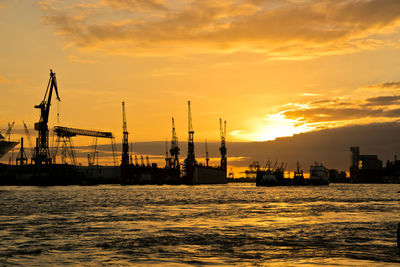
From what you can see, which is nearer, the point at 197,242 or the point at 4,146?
the point at 197,242

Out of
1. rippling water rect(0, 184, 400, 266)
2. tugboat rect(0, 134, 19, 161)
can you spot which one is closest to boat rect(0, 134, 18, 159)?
tugboat rect(0, 134, 19, 161)

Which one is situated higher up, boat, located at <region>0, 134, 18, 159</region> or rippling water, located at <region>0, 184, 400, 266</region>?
boat, located at <region>0, 134, 18, 159</region>

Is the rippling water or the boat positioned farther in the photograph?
the boat

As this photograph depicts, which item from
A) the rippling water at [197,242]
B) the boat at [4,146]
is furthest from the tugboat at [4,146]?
the rippling water at [197,242]

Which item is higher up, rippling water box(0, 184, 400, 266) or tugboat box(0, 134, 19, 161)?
tugboat box(0, 134, 19, 161)

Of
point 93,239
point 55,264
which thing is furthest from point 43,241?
point 55,264

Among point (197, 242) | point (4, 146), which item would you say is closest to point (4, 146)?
point (4, 146)

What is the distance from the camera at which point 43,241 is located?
36125 mm

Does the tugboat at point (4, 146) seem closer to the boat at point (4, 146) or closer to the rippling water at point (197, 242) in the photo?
the boat at point (4, 146)

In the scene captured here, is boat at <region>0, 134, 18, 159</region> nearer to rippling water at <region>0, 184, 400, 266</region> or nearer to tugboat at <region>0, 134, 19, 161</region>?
tugboat at <region>0, 134, 19, 161</region>

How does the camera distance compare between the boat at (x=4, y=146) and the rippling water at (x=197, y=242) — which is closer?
the rippling water at (x=197, y=242)

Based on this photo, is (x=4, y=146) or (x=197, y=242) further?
(x=4, y=146)

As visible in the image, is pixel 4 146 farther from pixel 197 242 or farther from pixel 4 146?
pixel 197 242

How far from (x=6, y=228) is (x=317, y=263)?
96.8 feet
